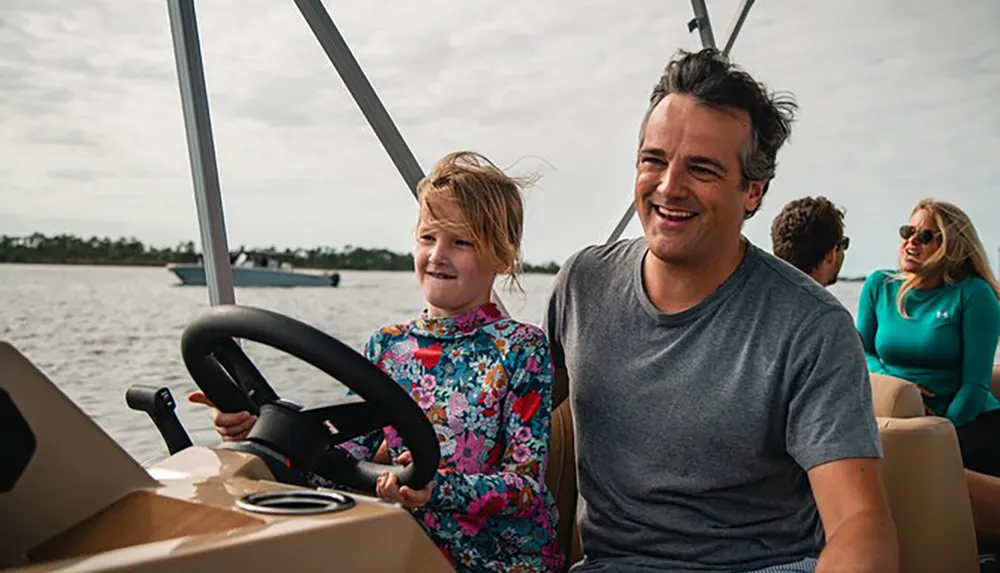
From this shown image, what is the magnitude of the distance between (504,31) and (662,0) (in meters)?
1.07

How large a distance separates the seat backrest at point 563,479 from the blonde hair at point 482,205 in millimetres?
352

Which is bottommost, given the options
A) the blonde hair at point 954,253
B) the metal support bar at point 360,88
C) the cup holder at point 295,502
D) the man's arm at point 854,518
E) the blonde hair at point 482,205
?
the man's arm at point 854,518

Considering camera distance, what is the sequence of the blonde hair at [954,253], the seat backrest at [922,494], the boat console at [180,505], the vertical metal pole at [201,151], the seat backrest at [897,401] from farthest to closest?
the blonde hair at [954,253]
the vertical metal pole at [201,151]
the seat backrest at [897,401]
the seat backrest at [922,494]
the boat console at [180,505]

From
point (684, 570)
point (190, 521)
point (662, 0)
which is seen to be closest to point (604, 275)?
point (684, 570)

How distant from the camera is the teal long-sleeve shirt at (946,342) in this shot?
11.5 feet

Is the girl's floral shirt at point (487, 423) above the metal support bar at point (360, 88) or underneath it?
underneath

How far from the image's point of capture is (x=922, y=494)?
2059mm

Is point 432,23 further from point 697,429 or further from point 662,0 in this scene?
point 697,429

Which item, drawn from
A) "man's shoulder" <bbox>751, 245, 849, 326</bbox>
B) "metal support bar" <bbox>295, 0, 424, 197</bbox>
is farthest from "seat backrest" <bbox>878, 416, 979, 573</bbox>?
"metal support bar" <bbox>295, 0, 424, 197</bbox>

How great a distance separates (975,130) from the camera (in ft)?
23.5

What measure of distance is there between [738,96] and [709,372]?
0.47m

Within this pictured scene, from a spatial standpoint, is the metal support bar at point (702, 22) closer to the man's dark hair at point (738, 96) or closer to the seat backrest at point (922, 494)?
the seat backrest at point (922, 494)

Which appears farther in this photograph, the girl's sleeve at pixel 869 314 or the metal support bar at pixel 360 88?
the girl's sleeve at pixel 869 314

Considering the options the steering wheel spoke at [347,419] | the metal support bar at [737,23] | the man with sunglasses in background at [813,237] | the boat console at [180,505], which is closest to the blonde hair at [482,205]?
the steering wheel spoke at [347,419]
